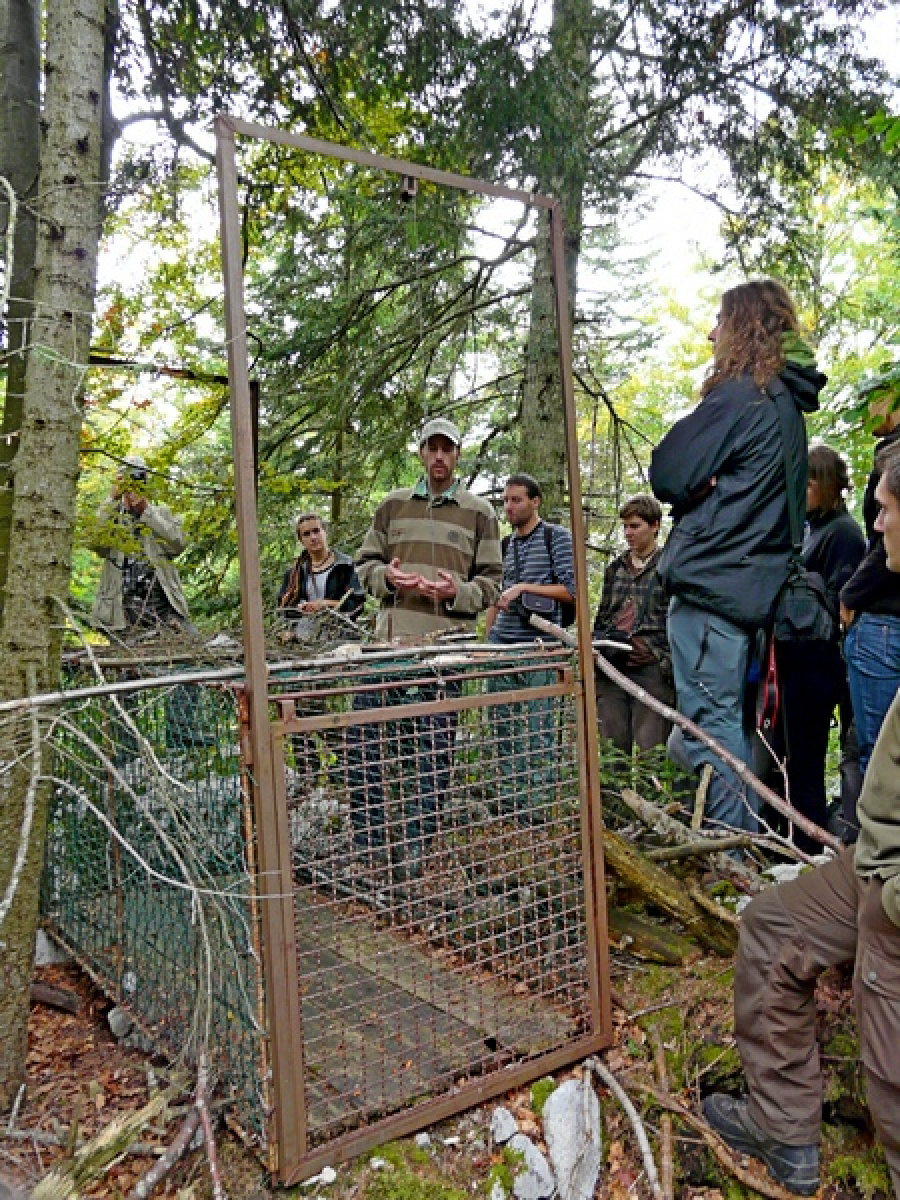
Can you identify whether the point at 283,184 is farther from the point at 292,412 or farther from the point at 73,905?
the point at 73,905

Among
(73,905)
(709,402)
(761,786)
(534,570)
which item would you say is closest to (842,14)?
(709,402)

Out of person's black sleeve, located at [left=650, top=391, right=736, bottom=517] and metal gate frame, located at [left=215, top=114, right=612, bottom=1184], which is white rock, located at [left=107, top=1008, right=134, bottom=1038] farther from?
person's black sleeve, located at [left=650, top=391, right=736, bottom=517]

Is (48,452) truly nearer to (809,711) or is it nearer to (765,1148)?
(765,1148)

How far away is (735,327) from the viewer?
3578mm

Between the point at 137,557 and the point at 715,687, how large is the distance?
2749 mm

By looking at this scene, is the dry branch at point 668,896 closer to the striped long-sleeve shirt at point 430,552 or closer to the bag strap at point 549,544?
the striped long-sleeve shirt at point 430,552

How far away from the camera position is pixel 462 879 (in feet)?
9.17

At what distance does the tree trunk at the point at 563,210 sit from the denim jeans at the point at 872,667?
5.82 feet

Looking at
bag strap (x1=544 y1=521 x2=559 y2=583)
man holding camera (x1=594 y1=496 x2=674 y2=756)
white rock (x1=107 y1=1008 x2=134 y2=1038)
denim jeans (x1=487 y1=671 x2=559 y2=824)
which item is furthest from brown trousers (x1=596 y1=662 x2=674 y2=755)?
white rock (x1=107 y1=1008 x2=134 y2=1038)

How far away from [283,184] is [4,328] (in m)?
2.53

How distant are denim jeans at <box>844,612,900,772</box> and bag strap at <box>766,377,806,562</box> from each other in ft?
1.46

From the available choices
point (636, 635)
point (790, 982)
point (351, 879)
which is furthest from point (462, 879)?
point (636, 635)

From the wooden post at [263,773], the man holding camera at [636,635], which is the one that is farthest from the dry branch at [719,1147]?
the man holding camera at [636,635]

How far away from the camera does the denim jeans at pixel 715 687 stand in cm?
350
